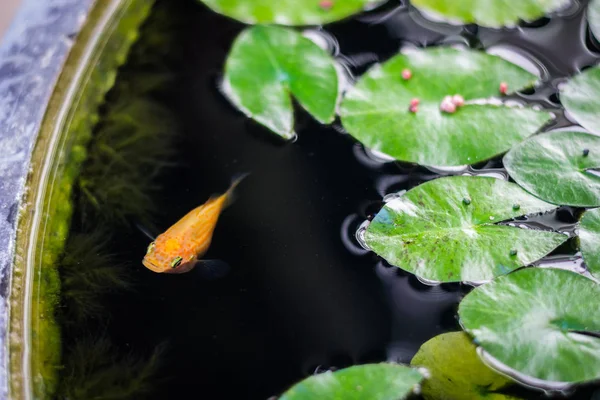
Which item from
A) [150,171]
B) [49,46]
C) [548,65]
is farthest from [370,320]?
[49,46]

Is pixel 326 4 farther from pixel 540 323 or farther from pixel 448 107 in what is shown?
pixel 540 323

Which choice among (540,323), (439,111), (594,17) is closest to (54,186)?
(439,111)

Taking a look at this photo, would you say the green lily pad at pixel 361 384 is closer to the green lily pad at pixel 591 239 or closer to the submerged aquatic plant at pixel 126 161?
the green lily pad at pixel 591 239

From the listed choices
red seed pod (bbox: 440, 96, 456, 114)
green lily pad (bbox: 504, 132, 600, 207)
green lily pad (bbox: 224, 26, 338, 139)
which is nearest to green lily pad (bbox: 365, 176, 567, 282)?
green lily pad (bbox: 504, 132, 600, 207)

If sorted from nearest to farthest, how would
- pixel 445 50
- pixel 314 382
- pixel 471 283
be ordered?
pixel 314 382 → pixel 471 283 → pixel 445 50

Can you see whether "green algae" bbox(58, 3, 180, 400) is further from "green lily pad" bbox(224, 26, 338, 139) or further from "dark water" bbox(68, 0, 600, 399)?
"green lily pad" bbox(224, 26, 338, 139)

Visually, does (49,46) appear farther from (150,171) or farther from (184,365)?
(184,365)
